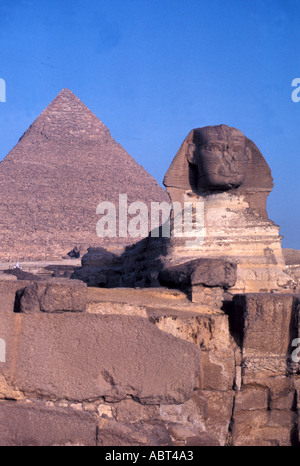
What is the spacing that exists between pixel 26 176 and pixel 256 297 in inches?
3872

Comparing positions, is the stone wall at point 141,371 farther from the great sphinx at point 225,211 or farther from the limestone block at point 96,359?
the great sphinx at point 225,211

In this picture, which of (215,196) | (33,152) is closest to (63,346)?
(215,196)

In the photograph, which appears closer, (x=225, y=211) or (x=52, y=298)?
(x=52, y=298)

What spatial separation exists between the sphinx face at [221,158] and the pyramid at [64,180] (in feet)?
265

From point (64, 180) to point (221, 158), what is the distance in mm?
95966

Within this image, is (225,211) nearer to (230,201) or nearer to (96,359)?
(230,201)

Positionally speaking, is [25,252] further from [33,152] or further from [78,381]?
[78,381]

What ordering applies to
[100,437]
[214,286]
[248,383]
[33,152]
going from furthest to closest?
1. [33,152]
2. [214,286]
3. [248,383]
4. [100,437]

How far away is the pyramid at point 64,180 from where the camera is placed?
9181 centimetres

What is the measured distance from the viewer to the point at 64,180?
329ft

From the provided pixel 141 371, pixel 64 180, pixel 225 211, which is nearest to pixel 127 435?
pixel 141 371

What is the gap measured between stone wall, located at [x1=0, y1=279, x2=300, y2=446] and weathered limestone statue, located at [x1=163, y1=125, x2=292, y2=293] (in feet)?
8.37

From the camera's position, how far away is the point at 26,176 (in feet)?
323

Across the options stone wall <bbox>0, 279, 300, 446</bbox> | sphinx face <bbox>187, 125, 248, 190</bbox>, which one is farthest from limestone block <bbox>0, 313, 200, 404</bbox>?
sphinx face <bbox>187, 125, 248, 190</bbox>
